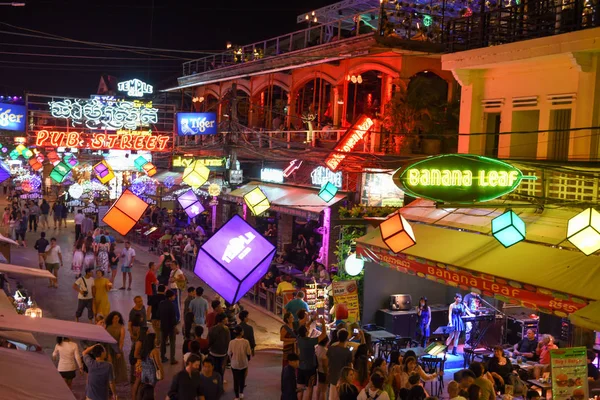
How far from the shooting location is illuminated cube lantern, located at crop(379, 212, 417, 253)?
13.2 meters

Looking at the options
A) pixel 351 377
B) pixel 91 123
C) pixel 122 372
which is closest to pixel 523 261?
pixel 351 377

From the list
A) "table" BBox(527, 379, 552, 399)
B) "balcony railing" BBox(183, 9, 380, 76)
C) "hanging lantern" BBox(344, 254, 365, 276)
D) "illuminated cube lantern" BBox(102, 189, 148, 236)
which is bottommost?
"table" BBox(527, 379, 552, 399)

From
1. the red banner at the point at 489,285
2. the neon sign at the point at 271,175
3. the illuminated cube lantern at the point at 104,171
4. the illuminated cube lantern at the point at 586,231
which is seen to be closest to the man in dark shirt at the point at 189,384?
the red banner at the point at 489,285

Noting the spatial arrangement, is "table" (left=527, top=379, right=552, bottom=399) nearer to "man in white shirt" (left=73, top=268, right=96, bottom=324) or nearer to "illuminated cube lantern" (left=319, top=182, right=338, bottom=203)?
"illuminated cube lantern" (left=319, top=182, right=338, bottom=203)

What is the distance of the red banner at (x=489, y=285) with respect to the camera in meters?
11.2

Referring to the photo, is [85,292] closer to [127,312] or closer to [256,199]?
[127,312]

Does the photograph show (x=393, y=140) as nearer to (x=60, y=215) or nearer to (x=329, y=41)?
(x=329, y=41)

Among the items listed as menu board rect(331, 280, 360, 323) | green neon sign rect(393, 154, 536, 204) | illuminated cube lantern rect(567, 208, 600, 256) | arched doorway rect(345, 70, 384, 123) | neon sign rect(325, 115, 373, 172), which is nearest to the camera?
illuminated cube lantern rect(567, 208, 600, 256)

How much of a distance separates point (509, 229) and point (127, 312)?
11.4 m

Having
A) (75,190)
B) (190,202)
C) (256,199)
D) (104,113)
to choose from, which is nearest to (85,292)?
(256,199)

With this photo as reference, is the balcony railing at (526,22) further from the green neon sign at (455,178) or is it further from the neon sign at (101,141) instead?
the neon sign at (101,141)

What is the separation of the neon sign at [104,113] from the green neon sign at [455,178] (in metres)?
21.0

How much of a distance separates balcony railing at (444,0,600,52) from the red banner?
5.20 m

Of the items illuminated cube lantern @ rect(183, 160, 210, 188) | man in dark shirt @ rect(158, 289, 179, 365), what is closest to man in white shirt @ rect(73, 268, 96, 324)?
man in dark shirt @ rect(158, 289, 179, 365)
